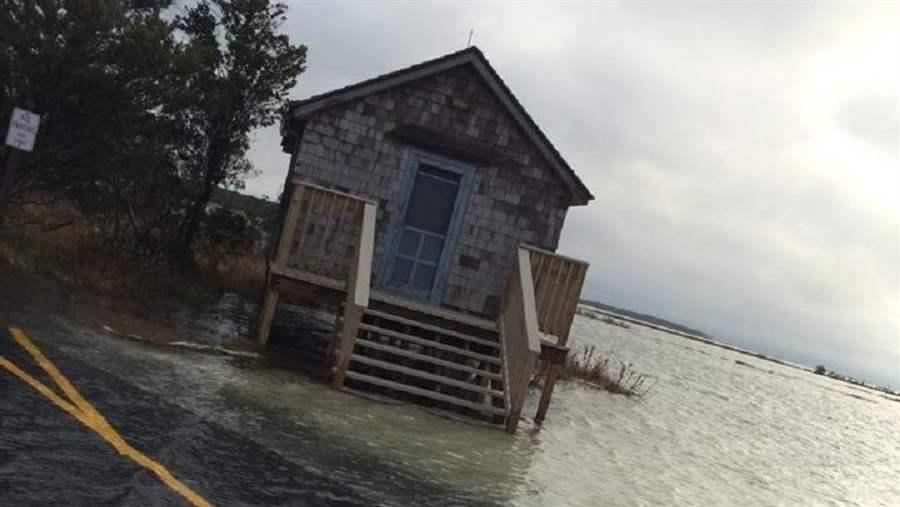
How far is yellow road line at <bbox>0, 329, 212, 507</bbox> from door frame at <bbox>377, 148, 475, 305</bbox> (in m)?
6.67

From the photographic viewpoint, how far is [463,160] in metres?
13.4

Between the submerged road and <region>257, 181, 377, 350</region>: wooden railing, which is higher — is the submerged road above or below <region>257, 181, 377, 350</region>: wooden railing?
below

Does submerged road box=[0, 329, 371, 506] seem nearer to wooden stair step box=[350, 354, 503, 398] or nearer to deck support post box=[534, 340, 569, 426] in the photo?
wooden stair step box=[350, 354, 503, 398]

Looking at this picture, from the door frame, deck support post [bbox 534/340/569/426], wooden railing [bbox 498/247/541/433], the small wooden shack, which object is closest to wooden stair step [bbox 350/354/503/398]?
wooden railing [bbox 498/247/541/433]

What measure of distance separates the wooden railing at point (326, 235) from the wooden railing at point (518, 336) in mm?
2597

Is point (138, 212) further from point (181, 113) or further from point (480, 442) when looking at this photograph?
point (480, 442)

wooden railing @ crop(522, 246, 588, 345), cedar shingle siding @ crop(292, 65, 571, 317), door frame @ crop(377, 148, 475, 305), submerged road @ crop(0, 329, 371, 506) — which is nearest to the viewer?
submerged road @ crop(0, 329, 371, 506)

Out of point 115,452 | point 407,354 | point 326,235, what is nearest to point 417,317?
point 407,354

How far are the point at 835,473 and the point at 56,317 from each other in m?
15.7

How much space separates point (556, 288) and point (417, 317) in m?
2.23

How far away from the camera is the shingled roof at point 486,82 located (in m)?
12.8

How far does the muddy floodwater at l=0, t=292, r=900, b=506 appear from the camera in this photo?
524 centimetres

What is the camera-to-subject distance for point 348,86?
42.3 feet

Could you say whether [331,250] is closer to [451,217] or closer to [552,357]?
[451,217]
